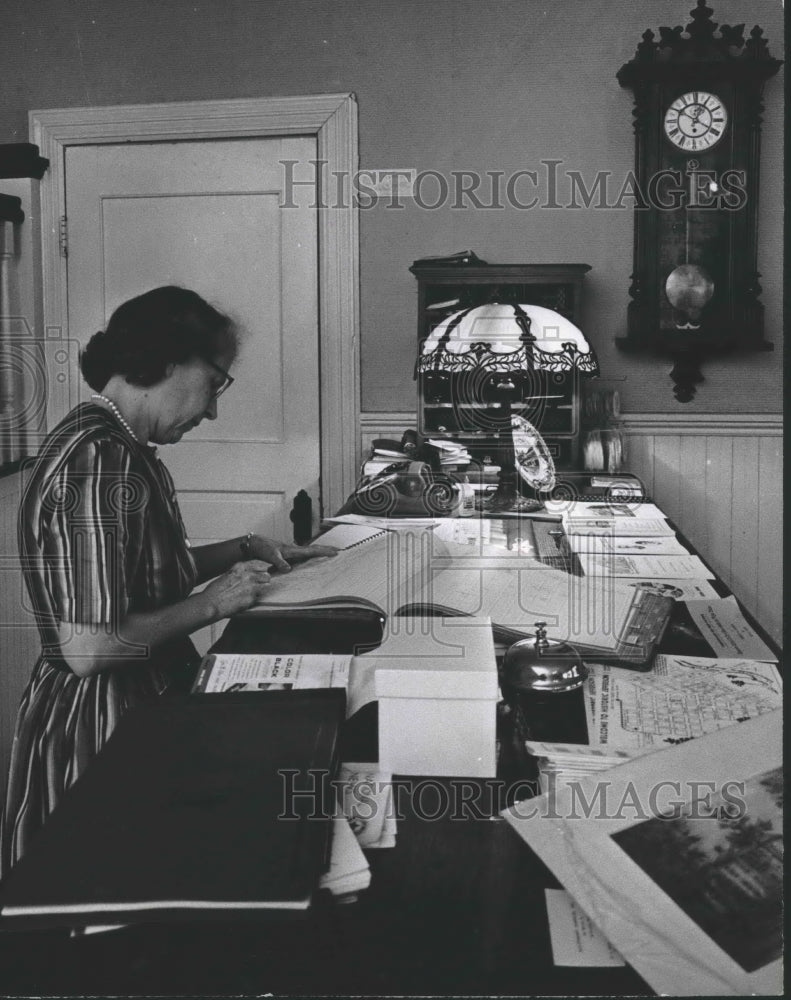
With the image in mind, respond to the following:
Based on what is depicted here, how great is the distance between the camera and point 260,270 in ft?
12.8

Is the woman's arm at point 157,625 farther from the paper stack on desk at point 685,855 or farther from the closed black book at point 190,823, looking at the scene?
the paper stack on desk at point 685,855

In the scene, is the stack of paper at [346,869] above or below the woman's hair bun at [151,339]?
below

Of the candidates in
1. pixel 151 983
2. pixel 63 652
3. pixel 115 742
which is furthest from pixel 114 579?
pixel 151 983

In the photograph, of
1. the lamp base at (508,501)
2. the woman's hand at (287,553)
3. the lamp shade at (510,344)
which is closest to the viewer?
the woman's hand at (287,553)

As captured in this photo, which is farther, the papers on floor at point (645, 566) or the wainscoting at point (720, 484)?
the wainscoting at point (720, 484)

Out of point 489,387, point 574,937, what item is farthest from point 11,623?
point 574,937

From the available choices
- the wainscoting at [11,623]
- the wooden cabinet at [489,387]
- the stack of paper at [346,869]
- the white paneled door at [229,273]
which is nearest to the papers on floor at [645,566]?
the stack of paper at [346,869]

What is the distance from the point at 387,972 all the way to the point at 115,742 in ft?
1.35

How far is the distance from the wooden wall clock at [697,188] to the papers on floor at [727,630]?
2.10 meters

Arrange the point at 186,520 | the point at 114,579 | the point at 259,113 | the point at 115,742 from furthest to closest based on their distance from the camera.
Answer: the point at 186,520
the point at 259,113
the point at 114,579
the point at 115,742

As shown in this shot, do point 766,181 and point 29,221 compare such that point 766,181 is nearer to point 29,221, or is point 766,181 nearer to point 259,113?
point 259,113

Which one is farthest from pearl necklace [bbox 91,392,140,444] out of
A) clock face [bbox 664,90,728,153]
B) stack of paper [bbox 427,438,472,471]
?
clock face [bbox 664,90,728,153]

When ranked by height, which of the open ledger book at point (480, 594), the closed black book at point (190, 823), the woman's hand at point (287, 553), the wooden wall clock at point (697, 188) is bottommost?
the closed black book at point (190, 823)

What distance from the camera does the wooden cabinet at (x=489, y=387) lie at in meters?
3.30
